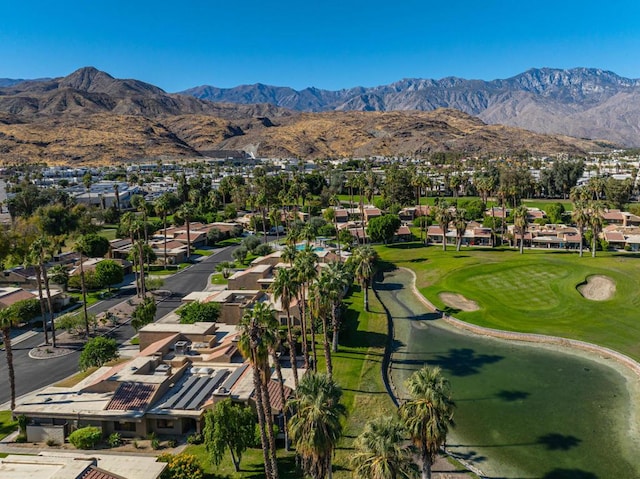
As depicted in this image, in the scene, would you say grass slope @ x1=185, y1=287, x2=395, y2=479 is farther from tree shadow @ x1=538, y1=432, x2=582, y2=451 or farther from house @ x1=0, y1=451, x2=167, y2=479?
tree shadow @ x1=538, y1=432, x2=582, y2=451

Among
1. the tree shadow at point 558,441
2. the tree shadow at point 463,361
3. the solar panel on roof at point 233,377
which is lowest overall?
the tree shadow at point 558,441

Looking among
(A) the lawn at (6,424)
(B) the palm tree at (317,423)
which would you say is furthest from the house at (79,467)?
(B) the palm tree at (317,423)

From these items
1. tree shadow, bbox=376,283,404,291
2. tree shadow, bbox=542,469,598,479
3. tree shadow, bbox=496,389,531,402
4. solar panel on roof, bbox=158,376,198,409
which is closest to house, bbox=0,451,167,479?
solar panel on roof, bbox=158,376,198,409

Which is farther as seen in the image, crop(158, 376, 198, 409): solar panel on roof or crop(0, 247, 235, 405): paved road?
crop(0, 247, 235, 405): paved road

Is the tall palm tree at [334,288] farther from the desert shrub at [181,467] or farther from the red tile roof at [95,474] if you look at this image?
the red tile roof at [95,474]

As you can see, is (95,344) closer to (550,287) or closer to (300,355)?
(300,355)

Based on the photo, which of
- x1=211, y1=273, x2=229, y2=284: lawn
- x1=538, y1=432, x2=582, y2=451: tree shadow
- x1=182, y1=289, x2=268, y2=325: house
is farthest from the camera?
x1=211, y1=273, x2=229, y2=284: lawn
